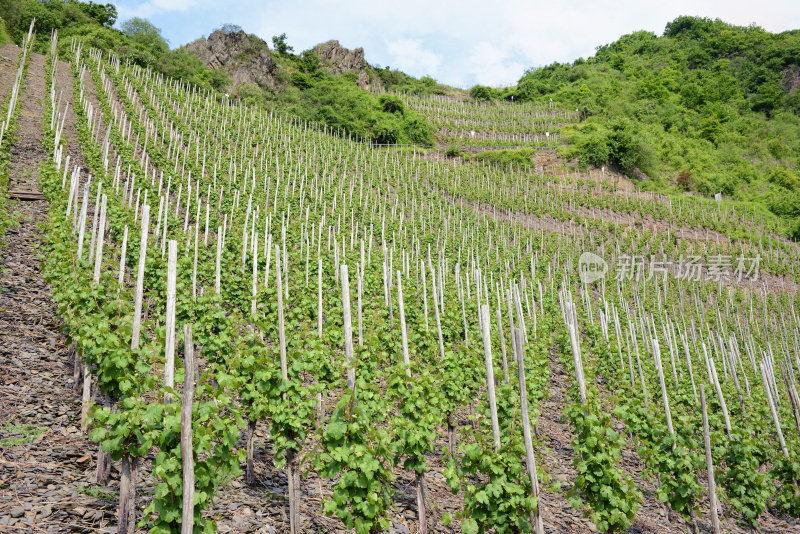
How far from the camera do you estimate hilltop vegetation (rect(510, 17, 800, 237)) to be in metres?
44.2

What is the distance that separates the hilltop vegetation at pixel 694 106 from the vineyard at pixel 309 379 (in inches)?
876

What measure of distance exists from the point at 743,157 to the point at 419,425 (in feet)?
220

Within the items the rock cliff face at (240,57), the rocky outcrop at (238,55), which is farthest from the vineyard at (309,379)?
the rocky outcrop at (238,55)

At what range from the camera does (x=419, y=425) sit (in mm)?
5410

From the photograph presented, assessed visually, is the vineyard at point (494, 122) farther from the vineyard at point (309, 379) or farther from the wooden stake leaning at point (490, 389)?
the wooden stake leaning at point (490, 389)

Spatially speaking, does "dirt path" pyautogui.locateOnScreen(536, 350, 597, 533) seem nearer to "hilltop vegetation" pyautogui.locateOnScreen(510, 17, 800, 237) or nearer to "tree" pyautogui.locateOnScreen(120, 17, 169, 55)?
"hilltop vegetation" pyautogui.locateOnScreen(510, 17, 800, 237)

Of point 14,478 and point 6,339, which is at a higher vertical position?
point 6,339

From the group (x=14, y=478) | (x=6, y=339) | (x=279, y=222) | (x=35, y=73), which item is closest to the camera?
(x=14, y=478)

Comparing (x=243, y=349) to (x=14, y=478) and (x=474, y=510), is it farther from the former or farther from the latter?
(x=474, y=510)

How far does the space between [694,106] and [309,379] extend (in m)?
A: 82.1

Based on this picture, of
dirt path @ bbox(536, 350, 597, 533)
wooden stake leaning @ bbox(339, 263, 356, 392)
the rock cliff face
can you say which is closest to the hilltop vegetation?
dirt path @ bbox(536, 350, 597, 533)

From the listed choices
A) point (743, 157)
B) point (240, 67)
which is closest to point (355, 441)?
point (240, 67)

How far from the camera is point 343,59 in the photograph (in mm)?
71062

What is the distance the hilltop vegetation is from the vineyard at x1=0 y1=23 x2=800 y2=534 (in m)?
22.3
